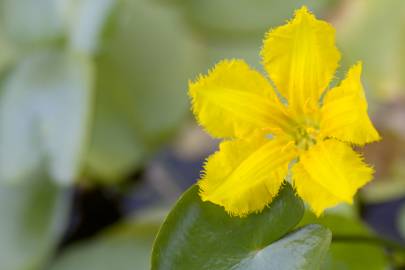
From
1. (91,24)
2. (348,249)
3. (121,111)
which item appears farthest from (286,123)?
(121,111)

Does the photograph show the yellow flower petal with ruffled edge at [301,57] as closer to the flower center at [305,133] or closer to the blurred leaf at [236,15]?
the flower center at [305,133]

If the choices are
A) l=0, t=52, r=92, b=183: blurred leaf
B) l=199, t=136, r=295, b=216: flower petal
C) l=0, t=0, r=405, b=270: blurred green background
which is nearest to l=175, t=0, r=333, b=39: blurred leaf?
l=0, t=0, r=405, b=270: blurred green background

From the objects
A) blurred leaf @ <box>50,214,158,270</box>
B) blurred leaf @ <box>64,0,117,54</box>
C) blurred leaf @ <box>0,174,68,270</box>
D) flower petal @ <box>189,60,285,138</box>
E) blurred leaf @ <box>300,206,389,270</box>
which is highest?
blurred leaf @ <box>64,0,117,54</box>

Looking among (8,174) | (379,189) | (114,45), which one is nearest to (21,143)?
(8,174)

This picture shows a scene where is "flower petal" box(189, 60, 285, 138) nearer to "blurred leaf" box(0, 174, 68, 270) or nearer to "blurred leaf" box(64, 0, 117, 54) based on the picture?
"blurred leaf" box(64, 0, 117, 54)

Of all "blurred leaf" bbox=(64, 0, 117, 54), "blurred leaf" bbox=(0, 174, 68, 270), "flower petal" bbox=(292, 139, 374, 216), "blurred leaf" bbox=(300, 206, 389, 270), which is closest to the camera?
"flower petal" bbox=(292, 139, 374, 216)

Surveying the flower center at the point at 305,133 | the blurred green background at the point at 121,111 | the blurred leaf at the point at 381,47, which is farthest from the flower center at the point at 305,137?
the blurred leaf at the point at 381,47
